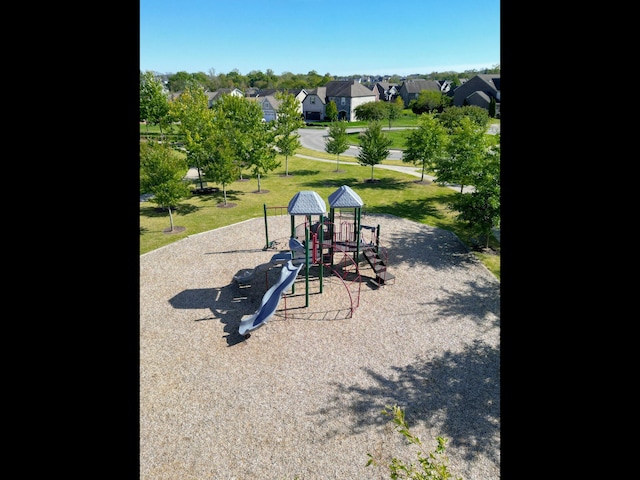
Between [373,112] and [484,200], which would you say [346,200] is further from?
[373,112]

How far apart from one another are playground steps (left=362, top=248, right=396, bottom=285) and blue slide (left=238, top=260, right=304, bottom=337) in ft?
11.9

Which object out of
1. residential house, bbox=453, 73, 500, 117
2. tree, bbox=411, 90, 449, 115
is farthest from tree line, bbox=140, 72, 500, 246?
residential house, bbox=453, 73, 500, 117

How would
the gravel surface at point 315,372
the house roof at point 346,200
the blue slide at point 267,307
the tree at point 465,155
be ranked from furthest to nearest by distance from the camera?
the tree at point 465,155, the house roof at point 346,200, the blue slide at point 267,307, the gravel surface at point 315,372

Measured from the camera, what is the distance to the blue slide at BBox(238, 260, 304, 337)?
13141 mm

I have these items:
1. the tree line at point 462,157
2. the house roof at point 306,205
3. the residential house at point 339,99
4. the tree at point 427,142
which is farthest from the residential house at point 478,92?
the house roof at point 306,205

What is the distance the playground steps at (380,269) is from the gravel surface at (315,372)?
1.09 feet

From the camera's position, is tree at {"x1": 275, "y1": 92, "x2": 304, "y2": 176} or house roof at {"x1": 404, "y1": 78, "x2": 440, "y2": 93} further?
house roof at {"x1": 404, "y1": 78, "x2": 440, "y2": 93}

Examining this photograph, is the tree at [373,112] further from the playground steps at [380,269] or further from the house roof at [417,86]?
the playground steps at [380,269]

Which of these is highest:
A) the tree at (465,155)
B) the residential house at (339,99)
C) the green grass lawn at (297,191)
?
the residential house at (339,99)

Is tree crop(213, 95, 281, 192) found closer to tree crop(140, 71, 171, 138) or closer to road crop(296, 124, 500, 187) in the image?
road crop(296, 124, 500, 187)

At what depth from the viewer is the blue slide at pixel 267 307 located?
13.1m
